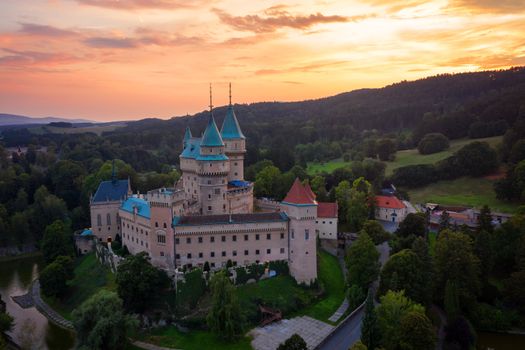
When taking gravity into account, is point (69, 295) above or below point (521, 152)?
below

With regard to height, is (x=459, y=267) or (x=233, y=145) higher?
(x=233, y=145)

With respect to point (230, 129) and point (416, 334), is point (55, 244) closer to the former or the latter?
point (230, 129)

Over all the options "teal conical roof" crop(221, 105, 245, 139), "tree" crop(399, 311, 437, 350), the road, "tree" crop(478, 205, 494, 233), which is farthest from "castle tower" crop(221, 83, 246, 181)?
"tree" crop(399, 311, 437, 350)

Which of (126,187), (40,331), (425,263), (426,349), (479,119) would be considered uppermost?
(479,119)

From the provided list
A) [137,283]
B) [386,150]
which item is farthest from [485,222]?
[386,150]

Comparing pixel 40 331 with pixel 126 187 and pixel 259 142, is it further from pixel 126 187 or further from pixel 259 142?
pixel 259 142

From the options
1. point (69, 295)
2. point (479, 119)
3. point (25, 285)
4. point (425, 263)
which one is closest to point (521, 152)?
point (479, 119)

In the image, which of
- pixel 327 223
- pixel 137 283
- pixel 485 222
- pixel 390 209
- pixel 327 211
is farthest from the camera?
pixel 390 209
